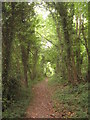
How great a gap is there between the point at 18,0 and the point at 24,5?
58cm

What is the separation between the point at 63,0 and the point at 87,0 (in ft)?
16.8

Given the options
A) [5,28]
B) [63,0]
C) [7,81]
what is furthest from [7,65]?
[63,0]

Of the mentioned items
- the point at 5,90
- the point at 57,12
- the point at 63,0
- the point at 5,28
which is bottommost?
the point at 5,90

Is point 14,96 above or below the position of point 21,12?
below

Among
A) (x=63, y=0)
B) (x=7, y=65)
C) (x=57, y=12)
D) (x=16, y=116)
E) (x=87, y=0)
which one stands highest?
(x=63, y=0)

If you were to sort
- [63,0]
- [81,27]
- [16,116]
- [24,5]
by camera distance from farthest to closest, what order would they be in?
[81,27] → [63,0] → [24,5] → [16,116]

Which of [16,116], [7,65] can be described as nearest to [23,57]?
[7,65]

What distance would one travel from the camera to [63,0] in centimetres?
1331

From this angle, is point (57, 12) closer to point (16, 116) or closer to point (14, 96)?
point (14, 96)

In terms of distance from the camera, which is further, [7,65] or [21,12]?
[21,12]

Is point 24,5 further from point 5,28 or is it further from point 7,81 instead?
point 7,81

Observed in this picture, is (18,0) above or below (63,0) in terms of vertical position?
below

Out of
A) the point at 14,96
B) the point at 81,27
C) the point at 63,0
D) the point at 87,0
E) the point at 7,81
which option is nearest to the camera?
the point at 87,0

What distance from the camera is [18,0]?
937 centimetres
